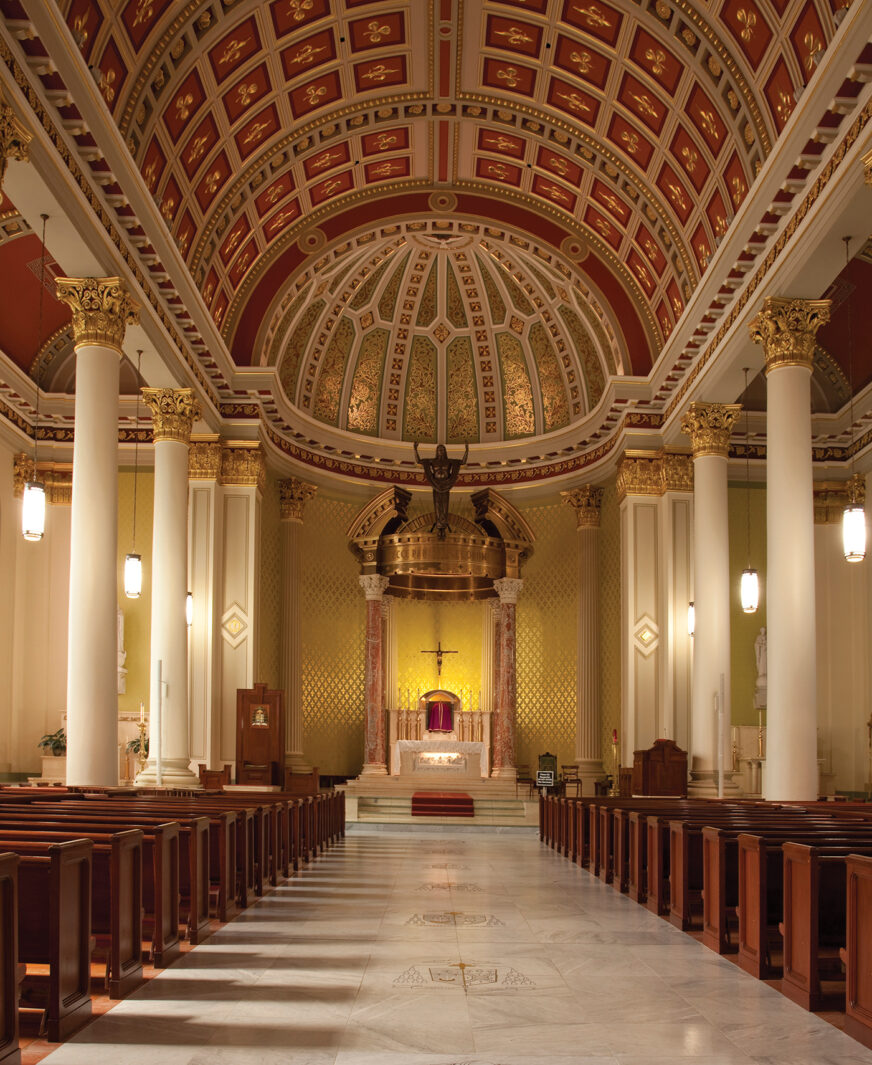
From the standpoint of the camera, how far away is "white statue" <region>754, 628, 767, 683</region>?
23.4 m

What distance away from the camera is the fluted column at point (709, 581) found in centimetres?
1988

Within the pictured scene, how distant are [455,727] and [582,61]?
51.6 feet

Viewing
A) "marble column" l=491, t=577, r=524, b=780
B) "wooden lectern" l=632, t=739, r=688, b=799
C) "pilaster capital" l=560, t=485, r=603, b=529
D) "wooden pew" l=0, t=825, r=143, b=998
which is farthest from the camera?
"marble column" l=491, t=577, r=524, b=780

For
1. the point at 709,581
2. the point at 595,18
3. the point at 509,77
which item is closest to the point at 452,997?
the point at 709,581

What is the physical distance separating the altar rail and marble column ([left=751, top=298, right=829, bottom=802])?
43.8 feet

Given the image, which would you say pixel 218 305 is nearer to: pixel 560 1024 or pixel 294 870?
pixel 294 870

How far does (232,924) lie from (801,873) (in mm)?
4666

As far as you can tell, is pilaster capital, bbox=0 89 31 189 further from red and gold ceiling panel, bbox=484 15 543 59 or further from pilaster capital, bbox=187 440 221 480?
pilaster capital, bbox=187 440 221 480

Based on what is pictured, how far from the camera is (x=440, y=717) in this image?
28.8 m

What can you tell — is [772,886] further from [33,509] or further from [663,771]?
[663,771]

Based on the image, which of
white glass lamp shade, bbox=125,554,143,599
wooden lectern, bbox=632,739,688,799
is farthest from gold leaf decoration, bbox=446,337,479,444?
white glass lamp shade, bbox=125,554,143,599

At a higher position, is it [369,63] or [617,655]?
[369,63]

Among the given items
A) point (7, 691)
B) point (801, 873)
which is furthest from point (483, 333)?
point (801, 873)

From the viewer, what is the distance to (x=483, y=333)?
29.3 meters
